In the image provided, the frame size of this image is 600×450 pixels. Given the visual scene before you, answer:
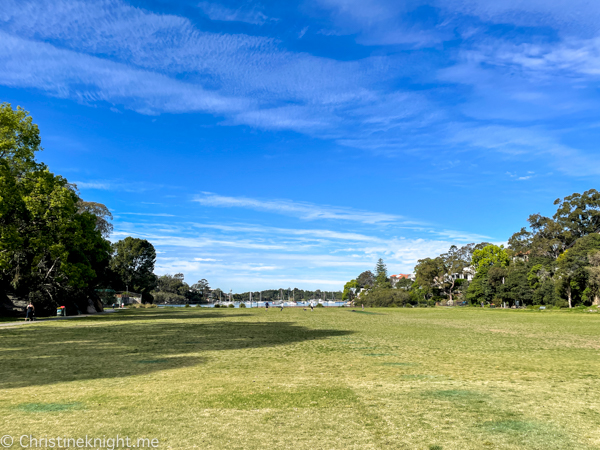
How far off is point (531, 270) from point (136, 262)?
235 ft

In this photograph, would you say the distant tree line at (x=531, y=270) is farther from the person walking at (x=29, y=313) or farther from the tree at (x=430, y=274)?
the person walking at (x=29, y=313)

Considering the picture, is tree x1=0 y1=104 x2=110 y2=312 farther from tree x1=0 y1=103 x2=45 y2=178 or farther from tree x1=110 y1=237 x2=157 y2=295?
tree x1=110 y1=237 x2=157 y2=295

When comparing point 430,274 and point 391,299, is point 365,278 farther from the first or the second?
point 391,299

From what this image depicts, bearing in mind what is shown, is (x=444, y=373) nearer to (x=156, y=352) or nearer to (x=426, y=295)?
(x=156, y=352)

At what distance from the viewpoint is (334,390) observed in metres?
6.79

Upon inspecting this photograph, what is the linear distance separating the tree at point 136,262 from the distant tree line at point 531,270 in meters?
46.3

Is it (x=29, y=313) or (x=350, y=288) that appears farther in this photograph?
(x=350, y=288)

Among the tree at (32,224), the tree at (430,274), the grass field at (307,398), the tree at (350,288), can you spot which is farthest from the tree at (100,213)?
the tree at (350,288)

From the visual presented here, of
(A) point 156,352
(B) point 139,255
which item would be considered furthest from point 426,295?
(A) point 156,352

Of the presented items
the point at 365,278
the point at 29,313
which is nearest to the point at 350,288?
the point at 365,278

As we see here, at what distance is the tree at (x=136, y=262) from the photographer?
8114 centimetres

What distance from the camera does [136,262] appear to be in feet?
281

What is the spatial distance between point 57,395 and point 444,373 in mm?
6983

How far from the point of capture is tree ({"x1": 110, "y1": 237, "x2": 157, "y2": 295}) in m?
81.1
